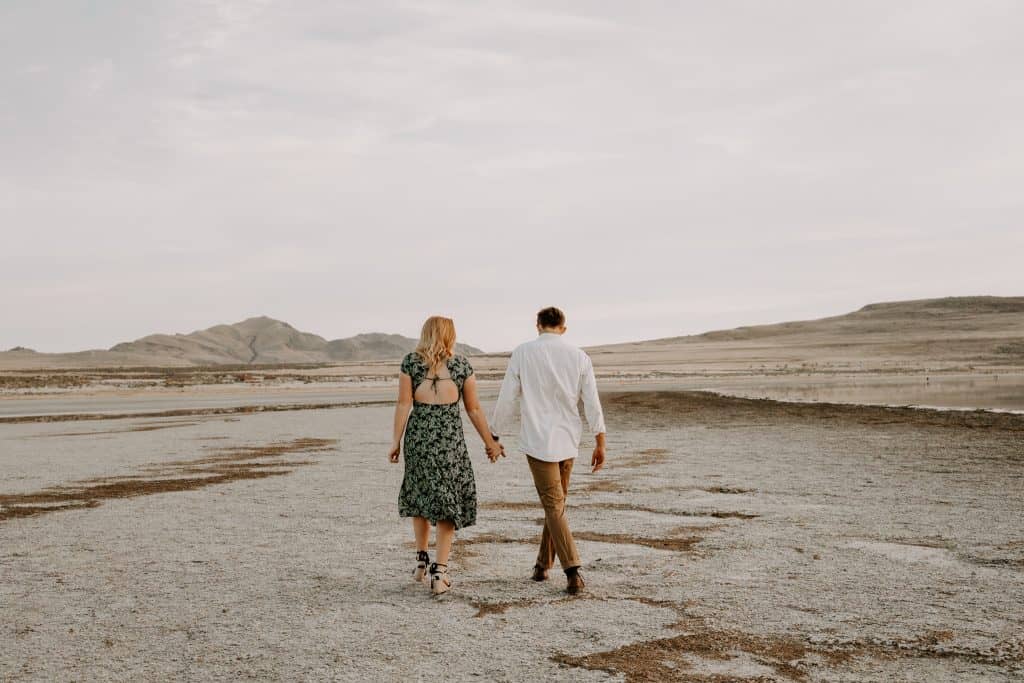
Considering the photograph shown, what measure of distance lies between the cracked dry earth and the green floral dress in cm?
57

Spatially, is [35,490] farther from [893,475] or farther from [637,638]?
[893,475]

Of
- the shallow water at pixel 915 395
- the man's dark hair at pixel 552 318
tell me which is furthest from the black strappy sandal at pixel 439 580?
the shallow water at pixel 915 395

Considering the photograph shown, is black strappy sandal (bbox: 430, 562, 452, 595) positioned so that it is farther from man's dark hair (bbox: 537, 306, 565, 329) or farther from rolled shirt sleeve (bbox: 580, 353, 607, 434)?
man's dark hair (bbox: 537, 306, 565, 329)

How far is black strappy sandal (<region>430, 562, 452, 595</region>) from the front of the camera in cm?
→ 658

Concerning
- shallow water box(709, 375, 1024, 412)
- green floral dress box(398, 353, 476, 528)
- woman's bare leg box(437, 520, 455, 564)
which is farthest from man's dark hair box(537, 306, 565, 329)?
shallow water box(709, 375, 1024, 412)

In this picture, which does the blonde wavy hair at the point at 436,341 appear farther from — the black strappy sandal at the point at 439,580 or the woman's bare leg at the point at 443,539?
the black strappy sandal at the point at 439,580

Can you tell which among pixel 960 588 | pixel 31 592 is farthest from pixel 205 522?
pixel 960 588

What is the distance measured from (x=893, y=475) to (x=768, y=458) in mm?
2574

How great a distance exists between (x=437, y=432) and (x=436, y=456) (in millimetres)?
173

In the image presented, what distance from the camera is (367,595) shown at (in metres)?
6.60

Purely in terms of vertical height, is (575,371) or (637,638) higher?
(575,371)

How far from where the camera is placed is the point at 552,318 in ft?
22.6

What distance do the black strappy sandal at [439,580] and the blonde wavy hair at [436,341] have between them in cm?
141

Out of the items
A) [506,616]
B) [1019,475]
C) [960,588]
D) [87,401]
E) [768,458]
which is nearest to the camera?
[506,616]
